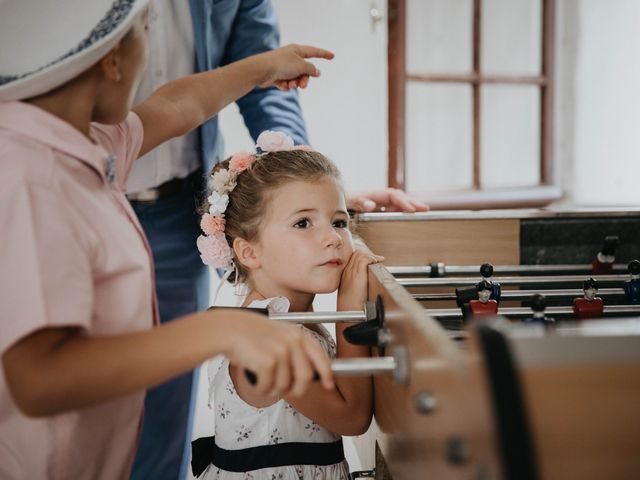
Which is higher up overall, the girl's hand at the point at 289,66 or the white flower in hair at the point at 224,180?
the girl's hand at the point at 289,66

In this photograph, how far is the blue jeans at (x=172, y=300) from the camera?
5.73 ft

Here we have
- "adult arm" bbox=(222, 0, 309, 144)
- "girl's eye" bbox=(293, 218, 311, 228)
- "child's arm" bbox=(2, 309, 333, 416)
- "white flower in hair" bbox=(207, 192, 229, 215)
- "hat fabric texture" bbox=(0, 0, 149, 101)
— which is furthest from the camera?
"adult arm" bbox=(222, 0, 309, 144)

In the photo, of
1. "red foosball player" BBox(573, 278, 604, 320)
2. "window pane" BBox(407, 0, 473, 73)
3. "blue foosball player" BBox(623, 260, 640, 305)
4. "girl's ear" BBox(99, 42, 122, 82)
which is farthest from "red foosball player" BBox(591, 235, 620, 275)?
"window pane" BBox(407, 0, 473, 73)

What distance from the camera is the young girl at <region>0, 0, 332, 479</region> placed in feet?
2.28

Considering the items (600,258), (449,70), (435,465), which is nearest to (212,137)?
(600,258)

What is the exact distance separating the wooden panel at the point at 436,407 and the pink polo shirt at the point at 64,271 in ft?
1.16

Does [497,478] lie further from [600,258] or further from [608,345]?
[600,258]

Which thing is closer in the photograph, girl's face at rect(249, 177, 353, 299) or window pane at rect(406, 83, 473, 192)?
girl's face at rect(249, 177, 353, 299)

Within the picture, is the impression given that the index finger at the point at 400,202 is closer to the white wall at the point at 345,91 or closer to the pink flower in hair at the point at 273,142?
the pink flower in hair at the point at 273,142

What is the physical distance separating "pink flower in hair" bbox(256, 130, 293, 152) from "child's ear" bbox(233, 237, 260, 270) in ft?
0.75

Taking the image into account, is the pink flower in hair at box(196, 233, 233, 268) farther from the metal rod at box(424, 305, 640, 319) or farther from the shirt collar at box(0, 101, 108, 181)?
the shirt collar at box(0, 101, 108, 181)

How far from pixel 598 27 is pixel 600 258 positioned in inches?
96.2

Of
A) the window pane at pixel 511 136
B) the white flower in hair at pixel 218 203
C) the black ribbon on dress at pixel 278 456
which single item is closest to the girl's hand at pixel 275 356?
the black ribbon on dress at pixel 278 456

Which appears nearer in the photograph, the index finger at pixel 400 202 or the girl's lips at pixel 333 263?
the girl's lips at pixel 333 263
